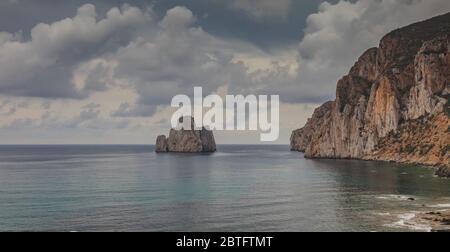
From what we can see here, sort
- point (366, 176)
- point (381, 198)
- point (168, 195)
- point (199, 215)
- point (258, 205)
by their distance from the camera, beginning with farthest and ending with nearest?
point (366, 176) < point (168, 195) < point (381, 198) < point (258, 205) < point (199, 215)

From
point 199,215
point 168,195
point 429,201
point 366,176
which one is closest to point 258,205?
point 199,215

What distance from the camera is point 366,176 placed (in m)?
148

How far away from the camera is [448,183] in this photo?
4697 inches

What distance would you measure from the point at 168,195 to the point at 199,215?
30.5 meters

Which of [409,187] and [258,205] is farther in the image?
[409,187]

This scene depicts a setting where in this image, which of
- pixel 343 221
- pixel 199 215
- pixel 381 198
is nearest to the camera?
pixel 343 221
